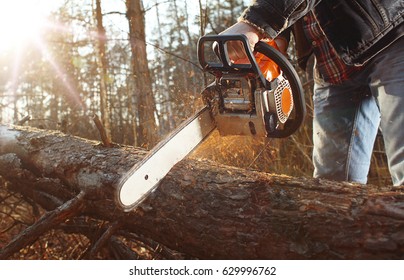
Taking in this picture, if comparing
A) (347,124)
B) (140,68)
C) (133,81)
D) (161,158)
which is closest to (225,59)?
(161,158)

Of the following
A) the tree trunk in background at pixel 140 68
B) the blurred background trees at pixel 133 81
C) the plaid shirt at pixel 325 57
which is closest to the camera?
the plaid shirt at pixel 325 57

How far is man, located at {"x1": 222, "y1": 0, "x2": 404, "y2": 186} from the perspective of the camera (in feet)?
4.72

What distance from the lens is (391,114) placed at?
57.2 inches

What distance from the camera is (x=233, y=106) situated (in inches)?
58.8

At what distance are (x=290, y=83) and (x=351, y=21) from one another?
1.08 ft

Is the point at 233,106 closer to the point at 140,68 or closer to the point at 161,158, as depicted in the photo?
the point at 161,158

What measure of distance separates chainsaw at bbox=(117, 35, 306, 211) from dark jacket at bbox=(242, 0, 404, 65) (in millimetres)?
103

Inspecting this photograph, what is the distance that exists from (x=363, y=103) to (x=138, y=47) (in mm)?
3308

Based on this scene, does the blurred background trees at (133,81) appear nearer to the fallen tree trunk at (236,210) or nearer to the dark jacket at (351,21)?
the fallen tree trunk at (236,210)

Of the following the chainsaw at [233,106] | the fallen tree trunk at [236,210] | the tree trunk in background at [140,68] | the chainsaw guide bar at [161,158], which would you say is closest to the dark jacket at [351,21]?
the chainsaw at [233,106]

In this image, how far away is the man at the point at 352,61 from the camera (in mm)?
1439

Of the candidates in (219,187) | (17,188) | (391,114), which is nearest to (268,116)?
(219,187)

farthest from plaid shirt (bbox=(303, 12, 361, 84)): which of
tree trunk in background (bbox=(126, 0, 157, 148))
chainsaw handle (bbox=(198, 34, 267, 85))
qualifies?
tree trunk in background (bbox=(126, 0, 157, 148))

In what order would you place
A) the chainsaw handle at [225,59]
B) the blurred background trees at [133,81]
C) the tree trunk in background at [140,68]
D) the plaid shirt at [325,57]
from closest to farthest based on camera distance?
the chainsaw handle at [225,59], the plaid shirt at [325,57], the blurred background trees at [133,81], the tree trunk in background at [140,68]
